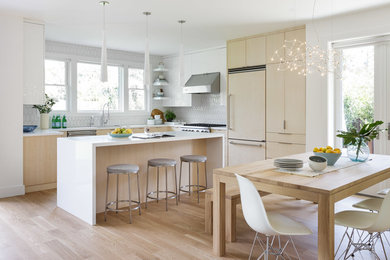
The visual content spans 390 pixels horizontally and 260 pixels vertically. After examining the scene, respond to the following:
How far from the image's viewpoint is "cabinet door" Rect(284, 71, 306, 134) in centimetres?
537

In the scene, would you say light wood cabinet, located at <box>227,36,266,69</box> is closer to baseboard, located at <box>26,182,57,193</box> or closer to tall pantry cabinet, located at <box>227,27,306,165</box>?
tall pantry cabinet, located at <box>227,27,306,165</box>

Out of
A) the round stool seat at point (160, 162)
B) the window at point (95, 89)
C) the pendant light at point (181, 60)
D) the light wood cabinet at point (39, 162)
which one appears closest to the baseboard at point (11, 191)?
the light wood cabinet at point (39, 162)

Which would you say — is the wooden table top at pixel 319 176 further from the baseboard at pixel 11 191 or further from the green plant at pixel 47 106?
the green plant at pixel 47 106

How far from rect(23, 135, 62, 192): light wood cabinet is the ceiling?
1.85 metres

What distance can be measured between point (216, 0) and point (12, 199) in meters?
3.85

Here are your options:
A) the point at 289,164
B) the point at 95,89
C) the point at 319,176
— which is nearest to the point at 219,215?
the point at 289,164

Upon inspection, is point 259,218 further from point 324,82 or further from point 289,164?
point 324,82

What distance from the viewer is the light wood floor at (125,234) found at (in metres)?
2.93

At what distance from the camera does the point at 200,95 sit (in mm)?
7672

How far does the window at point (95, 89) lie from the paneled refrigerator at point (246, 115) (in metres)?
2.71

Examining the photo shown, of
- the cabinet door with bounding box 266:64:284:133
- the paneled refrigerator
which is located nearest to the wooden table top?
the cabinet door with bounding box 266:64:284:133

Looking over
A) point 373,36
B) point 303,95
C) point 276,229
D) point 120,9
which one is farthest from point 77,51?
point 276,229

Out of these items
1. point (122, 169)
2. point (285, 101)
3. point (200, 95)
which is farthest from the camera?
point (200, 95)

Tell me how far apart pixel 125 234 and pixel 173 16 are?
309 cm
